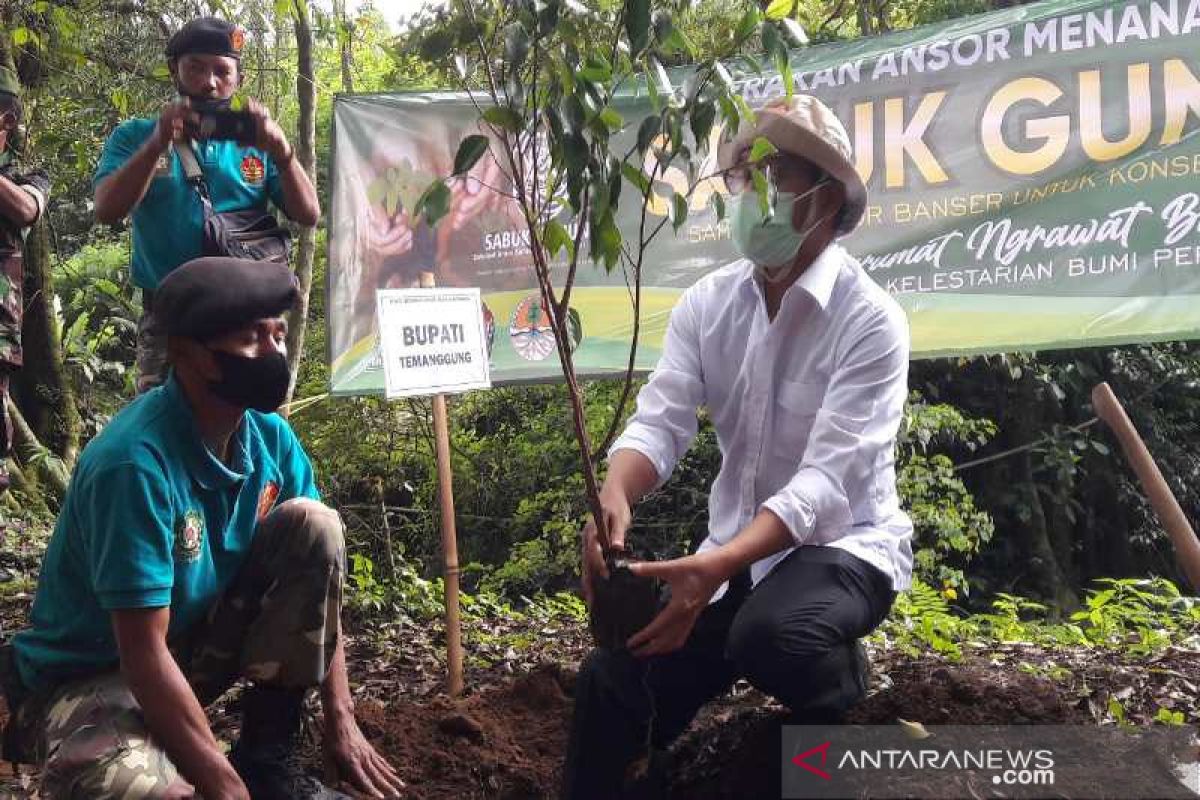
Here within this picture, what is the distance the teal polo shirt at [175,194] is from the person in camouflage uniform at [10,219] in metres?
0.33

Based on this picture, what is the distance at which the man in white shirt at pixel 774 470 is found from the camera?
239 cm

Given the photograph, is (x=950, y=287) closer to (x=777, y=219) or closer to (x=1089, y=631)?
(x=1089, y=631)

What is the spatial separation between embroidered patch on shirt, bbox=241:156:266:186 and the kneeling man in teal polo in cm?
140

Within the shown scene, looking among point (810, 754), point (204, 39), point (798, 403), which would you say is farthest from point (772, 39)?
point (204, 39)

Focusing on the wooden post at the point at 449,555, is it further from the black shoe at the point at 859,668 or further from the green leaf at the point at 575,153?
the green leaf at the point at 575,153

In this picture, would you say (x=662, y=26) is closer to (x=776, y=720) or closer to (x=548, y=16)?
(x=548, y=16)

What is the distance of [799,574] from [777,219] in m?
0.79

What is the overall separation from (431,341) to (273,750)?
1614mm

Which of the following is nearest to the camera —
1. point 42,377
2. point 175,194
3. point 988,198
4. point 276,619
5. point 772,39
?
point 772,39

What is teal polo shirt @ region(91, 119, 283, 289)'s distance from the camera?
3672 millimetres

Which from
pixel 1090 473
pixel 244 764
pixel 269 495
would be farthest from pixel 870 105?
pixel 1090 473

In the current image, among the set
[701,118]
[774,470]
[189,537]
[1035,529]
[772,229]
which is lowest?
[1035,529]

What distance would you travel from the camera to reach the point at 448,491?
4012mm

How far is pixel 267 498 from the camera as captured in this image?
264cm
